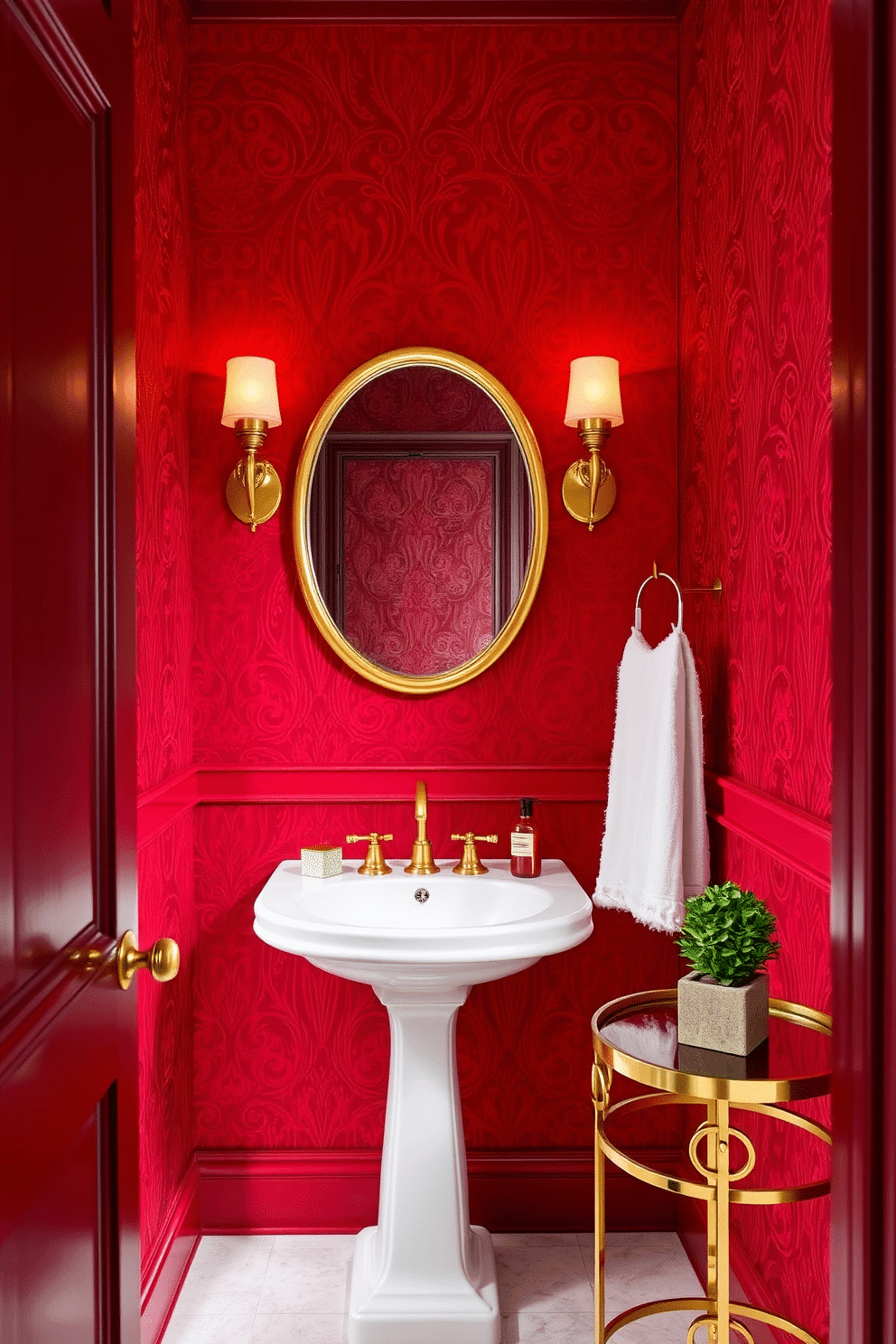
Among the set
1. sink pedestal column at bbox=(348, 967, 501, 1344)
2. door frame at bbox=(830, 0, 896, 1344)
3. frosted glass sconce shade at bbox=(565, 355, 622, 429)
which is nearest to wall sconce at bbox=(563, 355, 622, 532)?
frosted glass sconce shade at bbox=(565, 355, 622, 429)

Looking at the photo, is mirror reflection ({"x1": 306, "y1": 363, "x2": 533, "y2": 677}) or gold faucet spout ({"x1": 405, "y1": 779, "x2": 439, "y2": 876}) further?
mirror reflection ({"x1": 306, "y1": 363, "x2": 533, "y2": 677})

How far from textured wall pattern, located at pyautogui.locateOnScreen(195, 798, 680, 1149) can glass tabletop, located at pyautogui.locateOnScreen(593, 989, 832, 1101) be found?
85cm

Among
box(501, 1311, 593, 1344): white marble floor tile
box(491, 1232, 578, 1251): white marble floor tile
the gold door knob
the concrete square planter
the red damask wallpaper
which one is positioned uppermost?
the red damask wallpaper

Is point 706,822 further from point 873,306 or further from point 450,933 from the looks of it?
point 873,306

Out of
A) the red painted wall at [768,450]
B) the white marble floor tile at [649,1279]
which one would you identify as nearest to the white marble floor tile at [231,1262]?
the white marble floor tile at [649,1279]

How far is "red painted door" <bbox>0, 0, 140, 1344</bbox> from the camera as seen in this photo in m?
0.79

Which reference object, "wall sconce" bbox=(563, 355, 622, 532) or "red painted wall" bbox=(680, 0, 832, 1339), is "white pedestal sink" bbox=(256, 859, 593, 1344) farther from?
"wall sconce" bbox=(563, 355, 622, 532)

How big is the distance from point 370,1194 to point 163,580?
1.44 meters

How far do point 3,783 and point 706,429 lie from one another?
5.57 ft

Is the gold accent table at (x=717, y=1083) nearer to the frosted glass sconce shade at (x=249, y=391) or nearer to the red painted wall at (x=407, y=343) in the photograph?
the red painted wall at (x=407, y=343)

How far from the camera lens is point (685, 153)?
88.7 inches

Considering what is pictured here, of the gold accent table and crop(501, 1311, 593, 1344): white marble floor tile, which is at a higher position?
the gold accent table

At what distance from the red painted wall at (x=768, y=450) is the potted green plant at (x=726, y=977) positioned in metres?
0.23

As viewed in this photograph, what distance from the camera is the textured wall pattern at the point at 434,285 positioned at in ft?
7.57
